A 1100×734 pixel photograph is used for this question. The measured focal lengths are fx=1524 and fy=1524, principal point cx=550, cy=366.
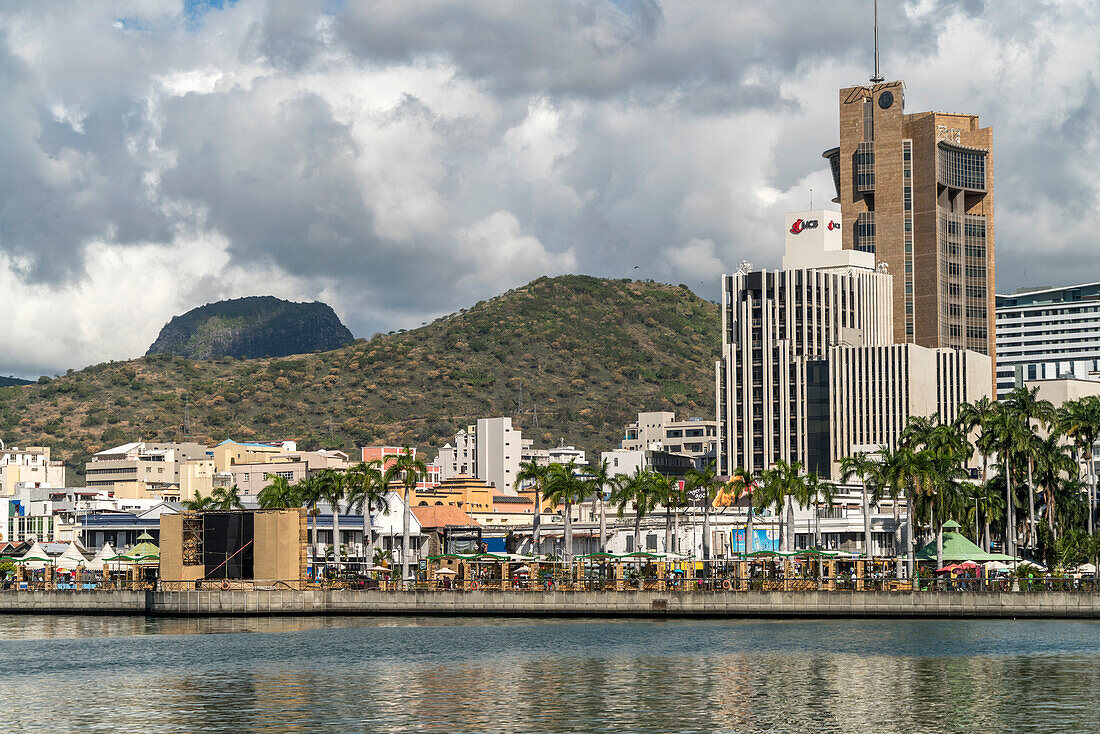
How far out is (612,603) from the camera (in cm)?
11856

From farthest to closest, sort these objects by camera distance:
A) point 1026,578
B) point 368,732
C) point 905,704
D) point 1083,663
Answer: point 1026,578 < point 1083,663 < point 905,704 < point 368,732

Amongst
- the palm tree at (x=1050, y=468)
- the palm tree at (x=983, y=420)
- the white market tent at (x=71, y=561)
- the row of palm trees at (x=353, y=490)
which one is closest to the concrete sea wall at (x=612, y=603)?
the row of palm trees at (x=353, y=490)

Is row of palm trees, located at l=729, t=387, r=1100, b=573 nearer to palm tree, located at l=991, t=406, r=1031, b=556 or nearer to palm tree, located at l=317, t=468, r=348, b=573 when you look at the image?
palm tree, located at l=991, t=406, r=1031, b=556

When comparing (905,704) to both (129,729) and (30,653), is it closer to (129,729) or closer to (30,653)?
(129,729)

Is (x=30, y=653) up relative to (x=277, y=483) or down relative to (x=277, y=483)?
down

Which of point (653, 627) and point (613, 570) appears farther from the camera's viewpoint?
point (613, 570)

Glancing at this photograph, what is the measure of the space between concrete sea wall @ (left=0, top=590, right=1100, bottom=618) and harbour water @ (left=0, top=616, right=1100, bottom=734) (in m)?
2.67

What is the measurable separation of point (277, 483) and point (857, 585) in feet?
239

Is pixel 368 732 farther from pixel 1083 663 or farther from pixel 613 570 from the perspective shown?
pixel 613 570

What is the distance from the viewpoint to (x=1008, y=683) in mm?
73812

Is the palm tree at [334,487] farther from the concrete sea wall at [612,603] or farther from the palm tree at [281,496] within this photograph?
the concrete sea wall at [612,603]

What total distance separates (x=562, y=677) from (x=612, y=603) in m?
41.4

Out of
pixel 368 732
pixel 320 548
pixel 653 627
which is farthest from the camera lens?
pixel 320 548

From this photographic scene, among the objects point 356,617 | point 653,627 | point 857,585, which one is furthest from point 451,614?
point 857,585
